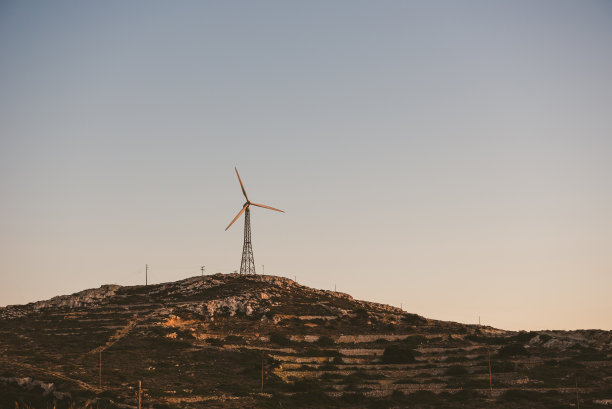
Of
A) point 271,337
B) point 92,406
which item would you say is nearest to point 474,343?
point 271,337

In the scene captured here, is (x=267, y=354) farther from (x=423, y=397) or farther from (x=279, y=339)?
(x=423, y=397)

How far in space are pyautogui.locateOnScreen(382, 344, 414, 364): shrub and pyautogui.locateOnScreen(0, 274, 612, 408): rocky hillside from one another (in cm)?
19

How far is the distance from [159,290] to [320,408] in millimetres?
88544

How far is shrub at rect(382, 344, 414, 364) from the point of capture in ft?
352

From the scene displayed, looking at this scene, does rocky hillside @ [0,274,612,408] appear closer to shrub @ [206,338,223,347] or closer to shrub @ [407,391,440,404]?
shrub @ [407,391,440,404]

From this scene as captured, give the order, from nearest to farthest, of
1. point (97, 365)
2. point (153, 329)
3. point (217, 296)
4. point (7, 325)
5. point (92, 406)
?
point (92, 406), point (97, 365), point (153, 329), point (7, 325), point (217, 296)

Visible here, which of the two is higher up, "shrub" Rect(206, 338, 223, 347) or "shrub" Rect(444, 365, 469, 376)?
"shrub" Rect(206, 338, 223, 347)

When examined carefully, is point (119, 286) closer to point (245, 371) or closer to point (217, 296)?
point (217, 296)

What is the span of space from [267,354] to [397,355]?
22.2 metres

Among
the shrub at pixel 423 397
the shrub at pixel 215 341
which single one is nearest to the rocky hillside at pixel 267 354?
the shrub at pixel 423 397

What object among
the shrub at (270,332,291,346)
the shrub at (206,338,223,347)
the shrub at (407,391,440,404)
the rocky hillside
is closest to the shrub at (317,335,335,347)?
the rocky hillside

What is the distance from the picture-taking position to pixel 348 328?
132000mm

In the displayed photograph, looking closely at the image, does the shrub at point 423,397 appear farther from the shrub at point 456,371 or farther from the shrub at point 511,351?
the shrub at point 511,351

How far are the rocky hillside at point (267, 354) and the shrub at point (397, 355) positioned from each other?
0.19 meters
